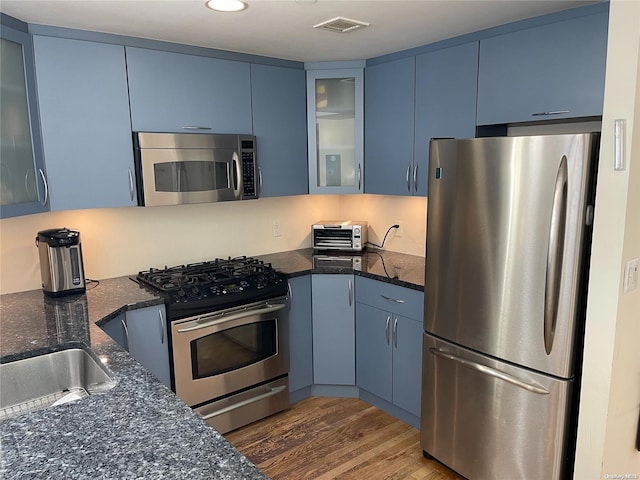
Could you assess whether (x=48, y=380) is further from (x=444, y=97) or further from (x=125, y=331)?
(x=444, y=97)

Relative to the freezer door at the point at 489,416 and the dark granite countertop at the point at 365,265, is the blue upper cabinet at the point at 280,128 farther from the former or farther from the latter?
the freezer door at the point at 489,416

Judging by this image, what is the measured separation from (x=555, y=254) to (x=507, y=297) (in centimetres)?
28

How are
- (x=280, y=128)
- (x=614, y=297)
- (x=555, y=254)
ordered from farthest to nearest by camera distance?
(x=280, y=128)
(x=555, y=254)
(x=614, y=297)

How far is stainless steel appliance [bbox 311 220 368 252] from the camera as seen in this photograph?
3.46 m

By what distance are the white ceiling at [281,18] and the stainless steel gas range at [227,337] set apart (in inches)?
51.7

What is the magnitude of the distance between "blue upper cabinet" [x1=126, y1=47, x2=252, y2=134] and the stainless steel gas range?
0.86 m

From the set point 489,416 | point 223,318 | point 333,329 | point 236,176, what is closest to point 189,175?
point 236,176

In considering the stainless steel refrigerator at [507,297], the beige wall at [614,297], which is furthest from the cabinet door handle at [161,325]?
the beige wall at [614,297]

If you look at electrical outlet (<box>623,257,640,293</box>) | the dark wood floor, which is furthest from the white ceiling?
the dark wood floor

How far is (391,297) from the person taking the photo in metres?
2.81

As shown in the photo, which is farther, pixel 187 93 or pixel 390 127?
pixel 390 127

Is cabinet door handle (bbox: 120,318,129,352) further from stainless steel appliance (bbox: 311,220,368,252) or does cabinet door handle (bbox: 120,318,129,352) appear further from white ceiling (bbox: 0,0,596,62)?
stainless steel appliance (bbox: 311,220,368,252)

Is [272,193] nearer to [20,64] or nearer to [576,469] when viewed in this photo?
[20,64]

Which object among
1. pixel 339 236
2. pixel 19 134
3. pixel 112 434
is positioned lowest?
pixel 112 434
